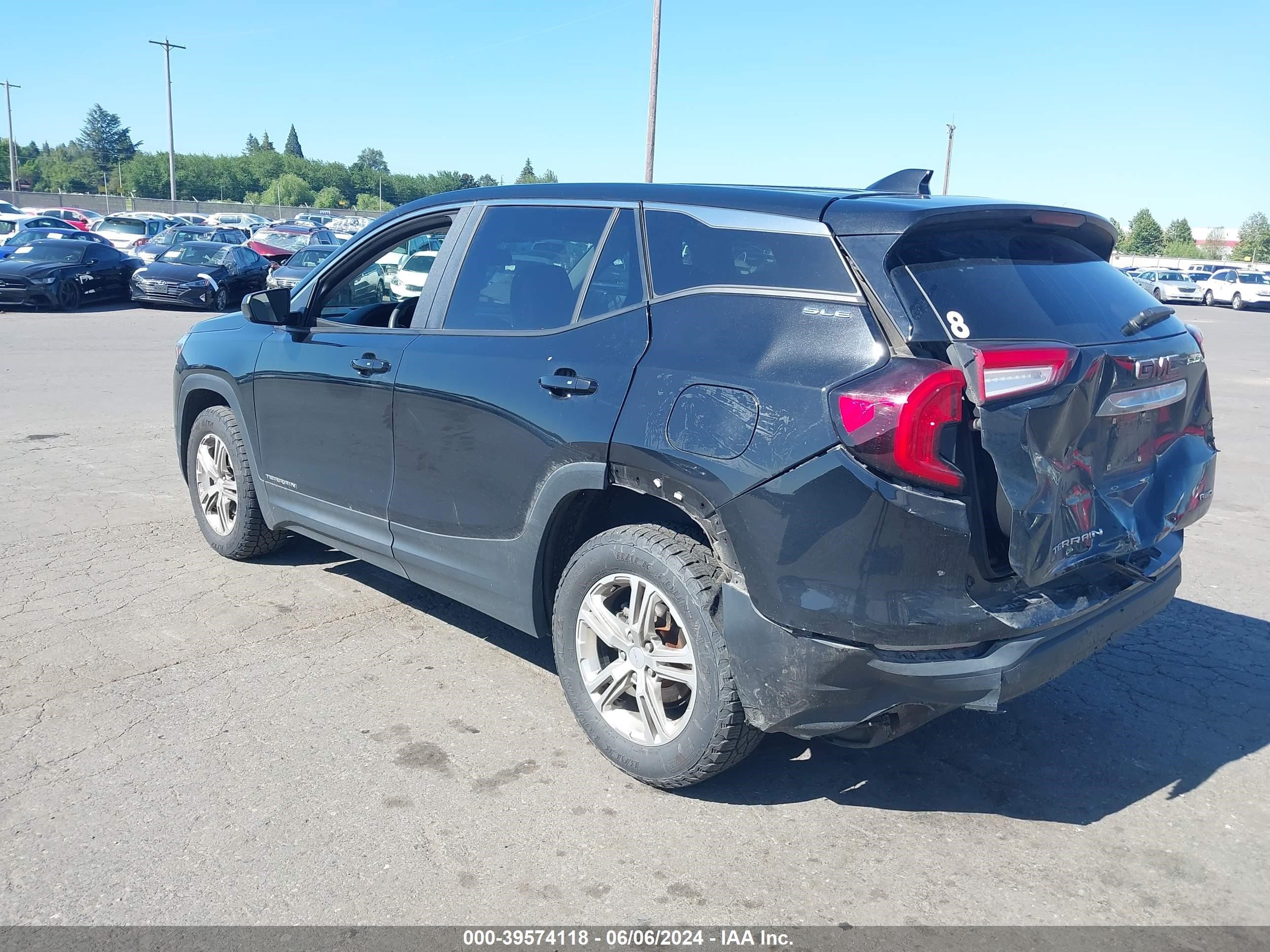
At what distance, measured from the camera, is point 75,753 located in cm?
355

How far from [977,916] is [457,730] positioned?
1.88 m

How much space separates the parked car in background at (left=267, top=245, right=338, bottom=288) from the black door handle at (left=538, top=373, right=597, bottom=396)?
18.5 m

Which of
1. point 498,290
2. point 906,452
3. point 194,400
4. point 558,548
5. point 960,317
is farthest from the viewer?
point 194,400

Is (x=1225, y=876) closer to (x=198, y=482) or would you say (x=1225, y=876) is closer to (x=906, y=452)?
(x=906, y=452)

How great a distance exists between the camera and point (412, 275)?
23.6 ft

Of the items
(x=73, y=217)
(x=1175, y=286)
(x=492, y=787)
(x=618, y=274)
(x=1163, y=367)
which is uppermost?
(x=73, y=217)

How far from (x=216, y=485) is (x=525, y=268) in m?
2.64

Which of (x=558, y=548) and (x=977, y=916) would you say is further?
(x=558, y=548)

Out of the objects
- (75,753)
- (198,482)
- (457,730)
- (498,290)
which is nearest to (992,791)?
(457,730)

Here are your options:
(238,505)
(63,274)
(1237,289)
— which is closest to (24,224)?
(63,274)

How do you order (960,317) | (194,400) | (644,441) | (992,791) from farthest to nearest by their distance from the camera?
(194,400) < (992,791) < (644,441) < (960,317)

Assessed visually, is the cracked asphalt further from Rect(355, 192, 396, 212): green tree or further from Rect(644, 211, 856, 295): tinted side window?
Rect(355, 192, 396, 212): green tree

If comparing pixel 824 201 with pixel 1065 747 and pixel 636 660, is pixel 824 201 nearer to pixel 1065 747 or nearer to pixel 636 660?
pixel 636 660

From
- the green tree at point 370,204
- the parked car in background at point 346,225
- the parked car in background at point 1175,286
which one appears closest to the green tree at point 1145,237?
the parked car in background at point 1175,286
